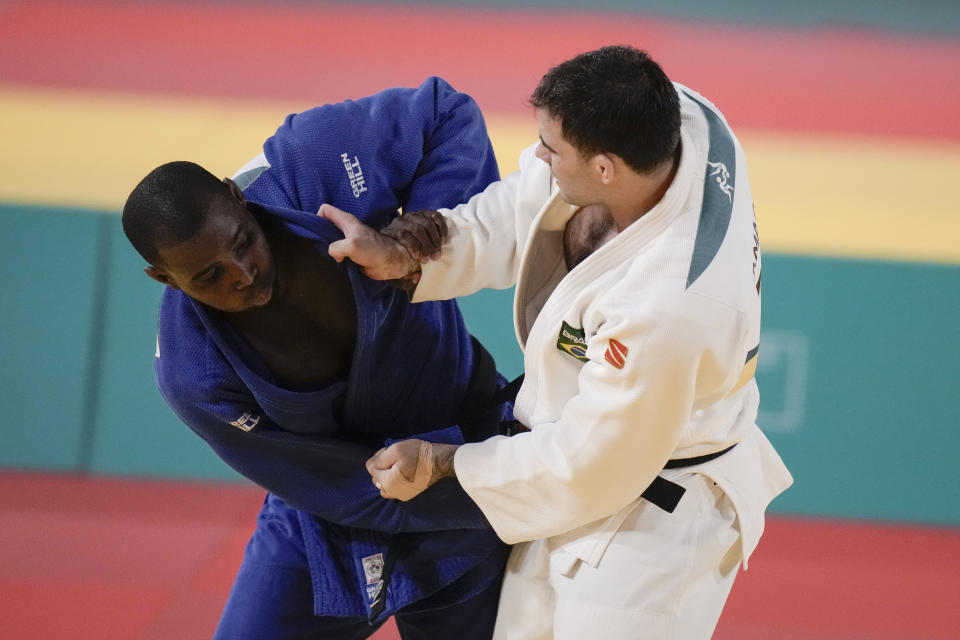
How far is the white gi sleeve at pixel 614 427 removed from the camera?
1640 millimetres

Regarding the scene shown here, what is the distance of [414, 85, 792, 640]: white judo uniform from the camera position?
1.68 m

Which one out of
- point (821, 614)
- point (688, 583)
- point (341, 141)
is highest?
point (341, 141)

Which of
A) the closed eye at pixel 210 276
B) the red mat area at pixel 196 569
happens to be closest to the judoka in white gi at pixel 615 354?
the closed eye at pixel 210 276

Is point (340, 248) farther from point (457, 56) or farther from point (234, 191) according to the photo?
point (457, 56)

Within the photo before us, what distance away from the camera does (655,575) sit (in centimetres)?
190

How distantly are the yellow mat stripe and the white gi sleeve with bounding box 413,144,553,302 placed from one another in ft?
8.51

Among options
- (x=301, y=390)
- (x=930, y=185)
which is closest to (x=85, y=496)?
(x=301, y=390)

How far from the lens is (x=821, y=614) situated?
361 centimetres

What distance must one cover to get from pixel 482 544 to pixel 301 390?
531 mm

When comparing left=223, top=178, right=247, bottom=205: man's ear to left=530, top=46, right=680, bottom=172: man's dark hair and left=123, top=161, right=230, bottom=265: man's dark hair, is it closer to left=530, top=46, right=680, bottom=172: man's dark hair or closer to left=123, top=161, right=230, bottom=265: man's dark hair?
left=123, top=161, right=230, bottom=265: man's dark hair

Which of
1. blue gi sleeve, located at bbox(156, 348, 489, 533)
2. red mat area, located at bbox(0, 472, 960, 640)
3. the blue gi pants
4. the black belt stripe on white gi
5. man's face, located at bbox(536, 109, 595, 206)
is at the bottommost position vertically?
red mat area, located at bbox(0, 472, 960, 640)

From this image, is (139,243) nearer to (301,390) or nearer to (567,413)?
(301,390)

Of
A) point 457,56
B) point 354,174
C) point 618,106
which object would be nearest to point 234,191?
point 354,174

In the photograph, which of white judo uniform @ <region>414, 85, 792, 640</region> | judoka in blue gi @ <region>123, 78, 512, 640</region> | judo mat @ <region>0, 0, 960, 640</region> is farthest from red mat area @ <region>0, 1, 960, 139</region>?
white judo uniform @ <region>414, 85, 792, 640</region>
